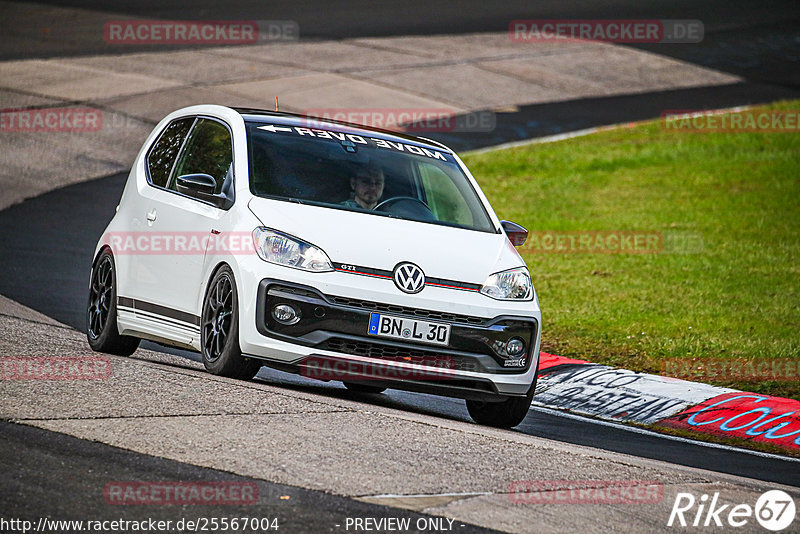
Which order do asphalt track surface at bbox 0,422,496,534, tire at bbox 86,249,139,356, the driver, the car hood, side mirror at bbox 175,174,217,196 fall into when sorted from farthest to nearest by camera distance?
tire at bbox 86,249,139,356
the driver
side mirror at bbox 175,174,217,196
the car hood
asphalt track surface at bbox 0,422,496,534

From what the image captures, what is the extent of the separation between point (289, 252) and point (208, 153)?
61.3 inches

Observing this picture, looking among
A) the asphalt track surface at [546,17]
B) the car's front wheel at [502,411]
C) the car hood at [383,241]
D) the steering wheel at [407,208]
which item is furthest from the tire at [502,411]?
the asphalt track surface at [546,17]

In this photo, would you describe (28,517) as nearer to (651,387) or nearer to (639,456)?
(639,456)

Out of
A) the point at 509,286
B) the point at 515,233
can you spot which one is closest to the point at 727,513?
the point at 509,286

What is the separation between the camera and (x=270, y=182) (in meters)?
8.14

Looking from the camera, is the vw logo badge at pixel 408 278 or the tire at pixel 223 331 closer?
the vw logo badge at pixel 408 278

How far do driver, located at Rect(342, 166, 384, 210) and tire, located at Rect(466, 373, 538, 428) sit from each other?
1.51m

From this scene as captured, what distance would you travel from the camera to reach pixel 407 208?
8.35 metres

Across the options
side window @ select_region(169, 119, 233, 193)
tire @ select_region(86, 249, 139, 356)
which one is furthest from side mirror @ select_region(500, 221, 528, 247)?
tire @ select_region(86, 249, 139, 356)

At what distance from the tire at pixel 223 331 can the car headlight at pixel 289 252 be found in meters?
0.28

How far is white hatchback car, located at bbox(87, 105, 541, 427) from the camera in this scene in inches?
293

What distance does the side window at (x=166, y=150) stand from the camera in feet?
29.9

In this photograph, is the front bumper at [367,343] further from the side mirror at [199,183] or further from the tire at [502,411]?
the side mirror at [199,183]

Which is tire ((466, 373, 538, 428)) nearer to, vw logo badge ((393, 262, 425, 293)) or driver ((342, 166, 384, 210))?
vw logo badge ((393, 262, 425, 293))
